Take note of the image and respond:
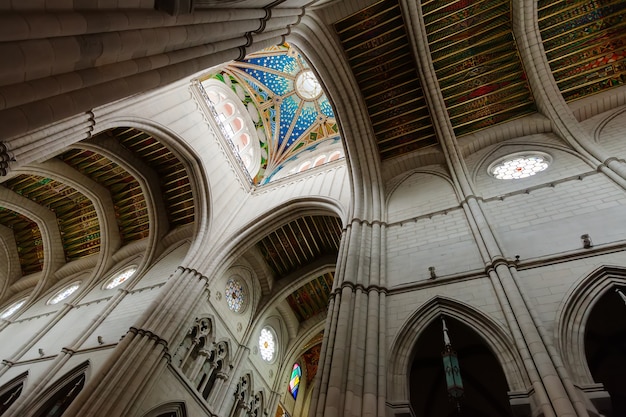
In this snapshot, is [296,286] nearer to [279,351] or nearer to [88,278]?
[279,351]

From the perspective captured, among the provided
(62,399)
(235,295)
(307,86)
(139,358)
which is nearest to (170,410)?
(139,358)

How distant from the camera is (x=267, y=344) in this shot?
1330 cm

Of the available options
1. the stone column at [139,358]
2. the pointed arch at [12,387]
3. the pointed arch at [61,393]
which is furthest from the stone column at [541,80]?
the pointed arch at [12,387]

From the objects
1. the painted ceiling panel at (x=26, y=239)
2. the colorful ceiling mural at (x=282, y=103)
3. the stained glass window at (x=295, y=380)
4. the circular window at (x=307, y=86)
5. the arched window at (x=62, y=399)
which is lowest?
the arched window at (x=62, y=399)

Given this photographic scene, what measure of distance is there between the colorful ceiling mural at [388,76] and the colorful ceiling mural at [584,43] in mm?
3144

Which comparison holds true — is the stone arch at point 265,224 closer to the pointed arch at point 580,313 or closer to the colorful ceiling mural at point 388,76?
the colorful ceiling mural at point 388,76

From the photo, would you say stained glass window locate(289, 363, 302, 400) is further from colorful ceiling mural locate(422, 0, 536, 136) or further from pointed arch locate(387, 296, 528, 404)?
colorful ceiling mural locate(422, 0, 536, 136)

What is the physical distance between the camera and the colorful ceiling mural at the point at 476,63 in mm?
9055

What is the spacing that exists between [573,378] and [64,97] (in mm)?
5994

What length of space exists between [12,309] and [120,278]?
5.23 metres

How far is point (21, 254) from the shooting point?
619 inches

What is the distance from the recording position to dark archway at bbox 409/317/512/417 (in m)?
6.34

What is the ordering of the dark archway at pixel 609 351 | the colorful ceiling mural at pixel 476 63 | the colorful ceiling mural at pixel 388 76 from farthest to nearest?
the colorful ceiling mural at pixel 388 76 → the colorful ceiling mural at pixel 476 63 → the dark archway at pixel 609 351

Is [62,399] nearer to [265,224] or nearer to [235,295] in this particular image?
[235,295]
